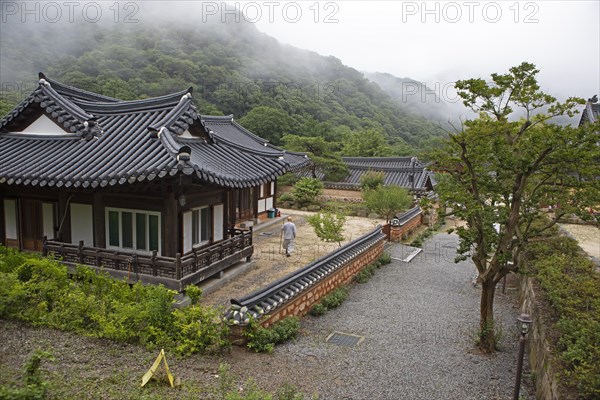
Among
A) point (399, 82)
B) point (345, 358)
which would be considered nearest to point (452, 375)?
point (345, 358)

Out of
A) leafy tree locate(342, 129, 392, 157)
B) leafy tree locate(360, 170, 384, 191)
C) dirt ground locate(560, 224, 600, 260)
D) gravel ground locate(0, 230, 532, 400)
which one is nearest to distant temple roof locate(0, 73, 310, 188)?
gravel ground locate(0, 230, 532, 400)

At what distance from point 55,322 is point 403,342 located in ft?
25.0

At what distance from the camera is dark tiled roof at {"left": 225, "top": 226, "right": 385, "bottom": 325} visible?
30.6ft

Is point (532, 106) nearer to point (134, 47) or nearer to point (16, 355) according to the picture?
point (16, 355)

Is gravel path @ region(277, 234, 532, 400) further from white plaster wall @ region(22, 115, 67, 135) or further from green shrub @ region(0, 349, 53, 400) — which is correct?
white plaster wall @ region(22, 115, 67, 135)

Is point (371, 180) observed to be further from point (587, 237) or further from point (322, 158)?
point (587, 237)

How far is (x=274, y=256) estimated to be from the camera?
17.4 metres

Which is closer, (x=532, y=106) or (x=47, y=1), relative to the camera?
(x=532, y=106)

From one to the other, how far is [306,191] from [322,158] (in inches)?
202

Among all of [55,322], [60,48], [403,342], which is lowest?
[403,342]

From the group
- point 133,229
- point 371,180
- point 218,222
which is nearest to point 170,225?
point 133,229

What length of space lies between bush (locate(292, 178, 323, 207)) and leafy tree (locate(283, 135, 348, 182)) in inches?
148

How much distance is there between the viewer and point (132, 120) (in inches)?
547

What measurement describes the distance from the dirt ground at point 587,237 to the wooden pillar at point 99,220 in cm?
1739
